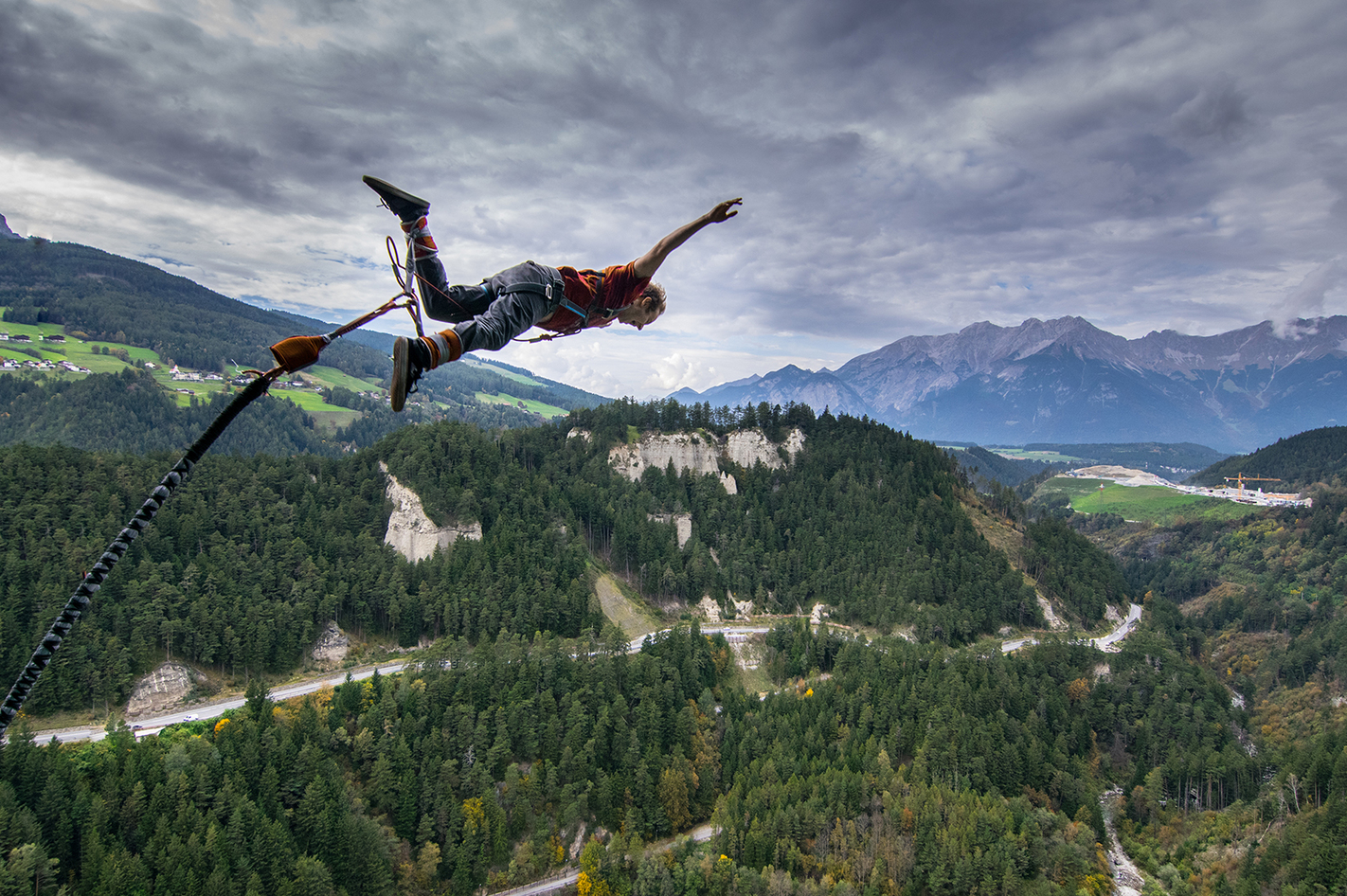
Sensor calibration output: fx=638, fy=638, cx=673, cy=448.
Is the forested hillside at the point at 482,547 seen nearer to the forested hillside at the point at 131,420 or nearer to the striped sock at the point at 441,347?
the forested hillside at the point at 131,420

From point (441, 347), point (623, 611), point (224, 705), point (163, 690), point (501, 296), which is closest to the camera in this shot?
point (441, 347)

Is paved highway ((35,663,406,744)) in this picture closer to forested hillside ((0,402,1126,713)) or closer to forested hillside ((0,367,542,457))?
forested hillside ((0,402,1126,713))

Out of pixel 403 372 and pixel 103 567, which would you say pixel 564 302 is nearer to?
pixel 403 372

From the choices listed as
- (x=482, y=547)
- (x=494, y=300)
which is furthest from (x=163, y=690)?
(x=494, y=300)

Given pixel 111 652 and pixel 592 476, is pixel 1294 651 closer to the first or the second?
pixel 592 476

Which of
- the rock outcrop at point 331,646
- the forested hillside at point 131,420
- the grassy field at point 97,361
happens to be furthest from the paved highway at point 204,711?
the grassy field at point 97,361

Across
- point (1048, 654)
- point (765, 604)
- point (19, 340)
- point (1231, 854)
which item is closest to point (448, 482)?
point (765, 604)

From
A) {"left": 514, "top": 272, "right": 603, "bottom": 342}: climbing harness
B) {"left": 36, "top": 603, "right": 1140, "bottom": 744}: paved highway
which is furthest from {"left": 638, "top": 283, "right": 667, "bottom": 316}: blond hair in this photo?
{"left": 36, "top": 603, "right": 1140, "bottom": 744}: paved highway
